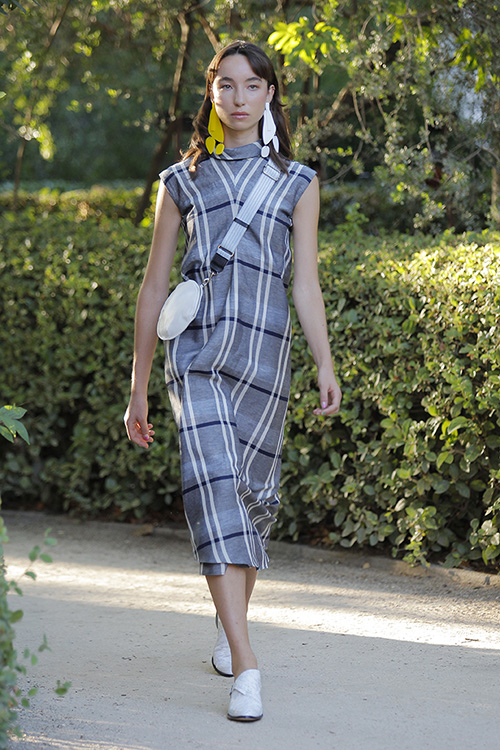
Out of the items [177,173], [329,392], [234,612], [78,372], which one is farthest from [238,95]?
[78,372]

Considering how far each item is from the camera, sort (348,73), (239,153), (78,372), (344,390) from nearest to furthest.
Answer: (239,153)
(344,390)
(348,73)
(78,372)

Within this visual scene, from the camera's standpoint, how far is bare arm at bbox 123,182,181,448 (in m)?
3.01

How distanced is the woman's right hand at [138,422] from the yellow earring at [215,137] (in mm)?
856

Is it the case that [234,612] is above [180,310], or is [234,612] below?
below

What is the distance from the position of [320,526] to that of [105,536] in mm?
1339

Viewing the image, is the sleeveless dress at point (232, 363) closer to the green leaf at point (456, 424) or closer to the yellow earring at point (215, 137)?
the yellow earring at point (215, 137)

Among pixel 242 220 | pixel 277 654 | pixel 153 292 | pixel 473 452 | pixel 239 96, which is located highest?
pixel 239 96

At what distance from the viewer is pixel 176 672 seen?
3.17 meters

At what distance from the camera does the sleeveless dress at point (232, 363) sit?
275 centimetres

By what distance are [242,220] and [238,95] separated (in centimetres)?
40

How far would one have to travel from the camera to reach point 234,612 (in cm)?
268

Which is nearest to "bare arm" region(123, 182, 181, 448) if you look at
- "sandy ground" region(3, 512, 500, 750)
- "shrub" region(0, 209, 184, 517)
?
"sandy ground" region(3, 512, 500, 750)

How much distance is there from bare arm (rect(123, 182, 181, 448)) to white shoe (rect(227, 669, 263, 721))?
0.79 metres

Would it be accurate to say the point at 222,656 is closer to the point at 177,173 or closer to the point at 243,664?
the point at 243,664
